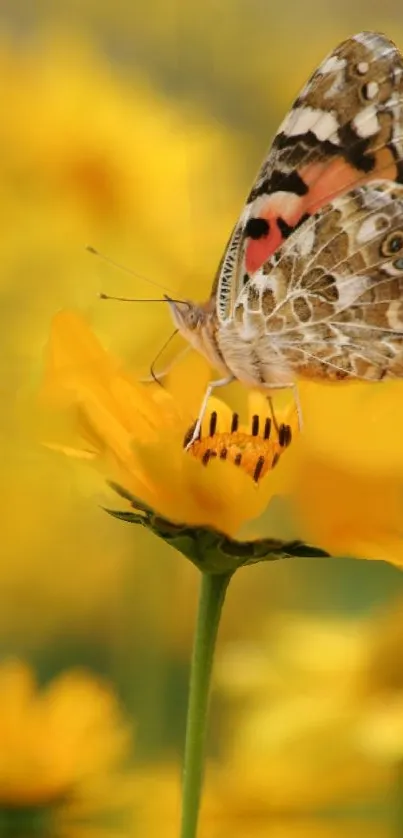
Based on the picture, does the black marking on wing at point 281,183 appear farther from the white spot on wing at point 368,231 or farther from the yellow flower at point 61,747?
the yellow flower at point 61,747

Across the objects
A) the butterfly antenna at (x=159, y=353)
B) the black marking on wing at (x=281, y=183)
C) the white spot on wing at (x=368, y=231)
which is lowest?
the butterfly antenna at (x=159, y=353)

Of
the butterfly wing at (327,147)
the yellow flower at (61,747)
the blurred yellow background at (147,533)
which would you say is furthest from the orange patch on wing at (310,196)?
the yellow flower at (61,747)

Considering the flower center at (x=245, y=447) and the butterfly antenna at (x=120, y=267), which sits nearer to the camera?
the flower center at (x=245, y=447)

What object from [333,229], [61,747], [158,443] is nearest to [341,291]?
[333,229]

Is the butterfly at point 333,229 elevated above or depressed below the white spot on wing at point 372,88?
below

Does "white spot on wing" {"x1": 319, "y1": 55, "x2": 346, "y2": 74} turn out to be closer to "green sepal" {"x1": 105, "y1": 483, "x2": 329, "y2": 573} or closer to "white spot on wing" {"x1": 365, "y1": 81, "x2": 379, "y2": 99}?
"white spot on wing" {"x1": 365, "y1": 81, "x2": 379, "y2": 99}

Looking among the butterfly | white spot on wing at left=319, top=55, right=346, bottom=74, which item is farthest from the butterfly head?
white spot on wing at left=319, top=55, right=346, bottom=74

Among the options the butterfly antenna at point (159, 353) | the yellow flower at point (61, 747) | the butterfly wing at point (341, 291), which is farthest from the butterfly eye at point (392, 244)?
the yellow flower at point (61, 747)

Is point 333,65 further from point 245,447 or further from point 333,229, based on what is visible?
point 245,447
